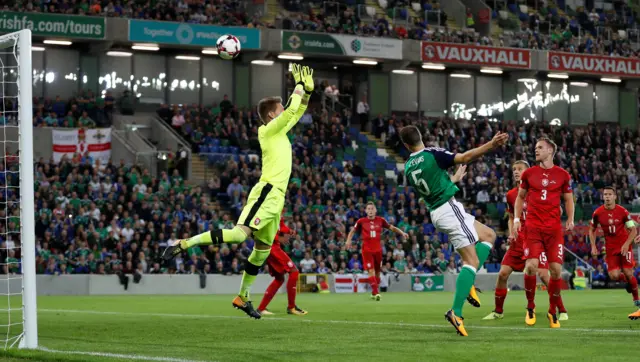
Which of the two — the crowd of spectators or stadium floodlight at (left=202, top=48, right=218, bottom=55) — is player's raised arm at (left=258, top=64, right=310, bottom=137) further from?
stadium floodlight at (left=202, top=48, right=218, bottom=55)

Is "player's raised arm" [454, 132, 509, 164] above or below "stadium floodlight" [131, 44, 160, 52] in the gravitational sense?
below

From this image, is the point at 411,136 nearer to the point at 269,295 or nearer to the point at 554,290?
the point at 554,290

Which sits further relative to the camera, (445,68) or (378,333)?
(445,68)

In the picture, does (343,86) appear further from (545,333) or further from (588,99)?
(545,333)

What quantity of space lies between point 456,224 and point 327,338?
215 cm

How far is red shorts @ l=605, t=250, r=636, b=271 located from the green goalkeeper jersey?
22.1ft

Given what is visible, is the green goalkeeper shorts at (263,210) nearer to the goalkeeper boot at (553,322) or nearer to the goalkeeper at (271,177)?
the goalkeeper at (271,177)

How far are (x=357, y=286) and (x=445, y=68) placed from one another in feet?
70.4

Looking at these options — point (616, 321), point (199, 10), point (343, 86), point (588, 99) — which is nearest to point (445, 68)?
point (343, 86)

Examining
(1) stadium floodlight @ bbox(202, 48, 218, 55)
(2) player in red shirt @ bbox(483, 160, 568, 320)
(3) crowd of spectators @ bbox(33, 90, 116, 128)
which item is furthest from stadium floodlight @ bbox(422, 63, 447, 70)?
(2) player in red shirt @ bbox(483, 160, 568, 320)

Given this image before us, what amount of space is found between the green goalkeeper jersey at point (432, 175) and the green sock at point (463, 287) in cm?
87

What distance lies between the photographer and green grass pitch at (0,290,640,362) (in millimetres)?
9523

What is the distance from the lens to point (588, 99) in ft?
185

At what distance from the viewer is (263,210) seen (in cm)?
1290
